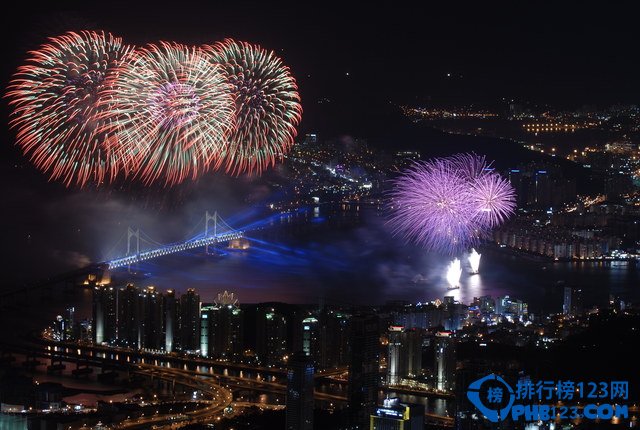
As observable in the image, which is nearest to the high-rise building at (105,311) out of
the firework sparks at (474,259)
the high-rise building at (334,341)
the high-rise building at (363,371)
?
the high-rise building at (334,341)

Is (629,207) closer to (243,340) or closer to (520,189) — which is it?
(520,189)

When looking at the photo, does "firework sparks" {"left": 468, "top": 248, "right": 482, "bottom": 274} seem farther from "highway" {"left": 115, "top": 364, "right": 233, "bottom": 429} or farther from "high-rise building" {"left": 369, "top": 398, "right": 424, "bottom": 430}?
"high-rise building" {"left": 369, "top": 398, "right": 424, "bottom": 430}

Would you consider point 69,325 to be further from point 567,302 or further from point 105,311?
point 567,302

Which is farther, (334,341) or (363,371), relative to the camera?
(334,341)

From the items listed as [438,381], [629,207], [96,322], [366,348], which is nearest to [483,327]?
[438,381]

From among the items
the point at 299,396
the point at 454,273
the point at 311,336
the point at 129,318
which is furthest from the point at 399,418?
the point at 454,273

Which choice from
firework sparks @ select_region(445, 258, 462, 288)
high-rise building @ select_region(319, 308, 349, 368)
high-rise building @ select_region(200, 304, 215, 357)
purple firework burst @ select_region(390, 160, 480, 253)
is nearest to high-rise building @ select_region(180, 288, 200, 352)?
high-rise building @ select_region(200, 304, 215, 357)
